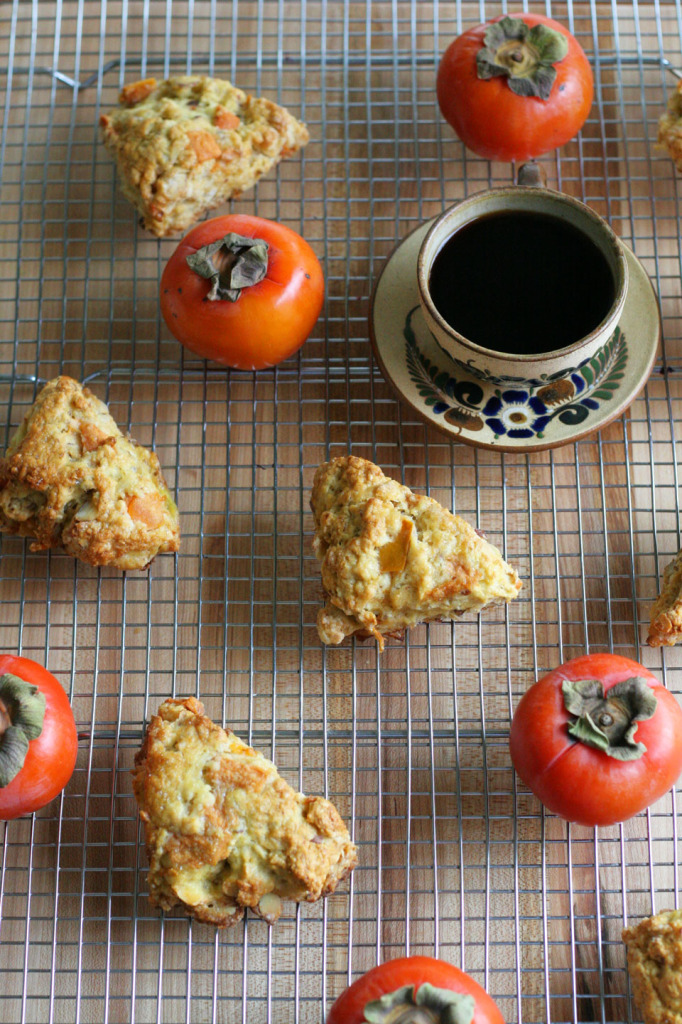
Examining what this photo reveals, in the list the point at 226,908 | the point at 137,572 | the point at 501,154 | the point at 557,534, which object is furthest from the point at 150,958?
the point at 501,154

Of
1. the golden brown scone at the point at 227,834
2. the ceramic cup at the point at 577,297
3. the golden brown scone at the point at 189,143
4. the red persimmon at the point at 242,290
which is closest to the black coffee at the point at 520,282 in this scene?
the ceramic cup at the point at 577,297

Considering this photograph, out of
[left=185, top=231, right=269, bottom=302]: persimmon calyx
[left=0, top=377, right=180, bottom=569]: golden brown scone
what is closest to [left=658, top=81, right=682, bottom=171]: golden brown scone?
[left=185, top=231, right=269, bottom=302]: persimmon calyx

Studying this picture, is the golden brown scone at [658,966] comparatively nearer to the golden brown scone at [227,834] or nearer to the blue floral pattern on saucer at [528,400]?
the golden brown scone at [227,834]

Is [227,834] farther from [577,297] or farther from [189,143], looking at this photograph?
[189,143]

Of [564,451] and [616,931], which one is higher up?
[564,451]

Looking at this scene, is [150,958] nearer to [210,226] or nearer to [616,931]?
[616,931]
